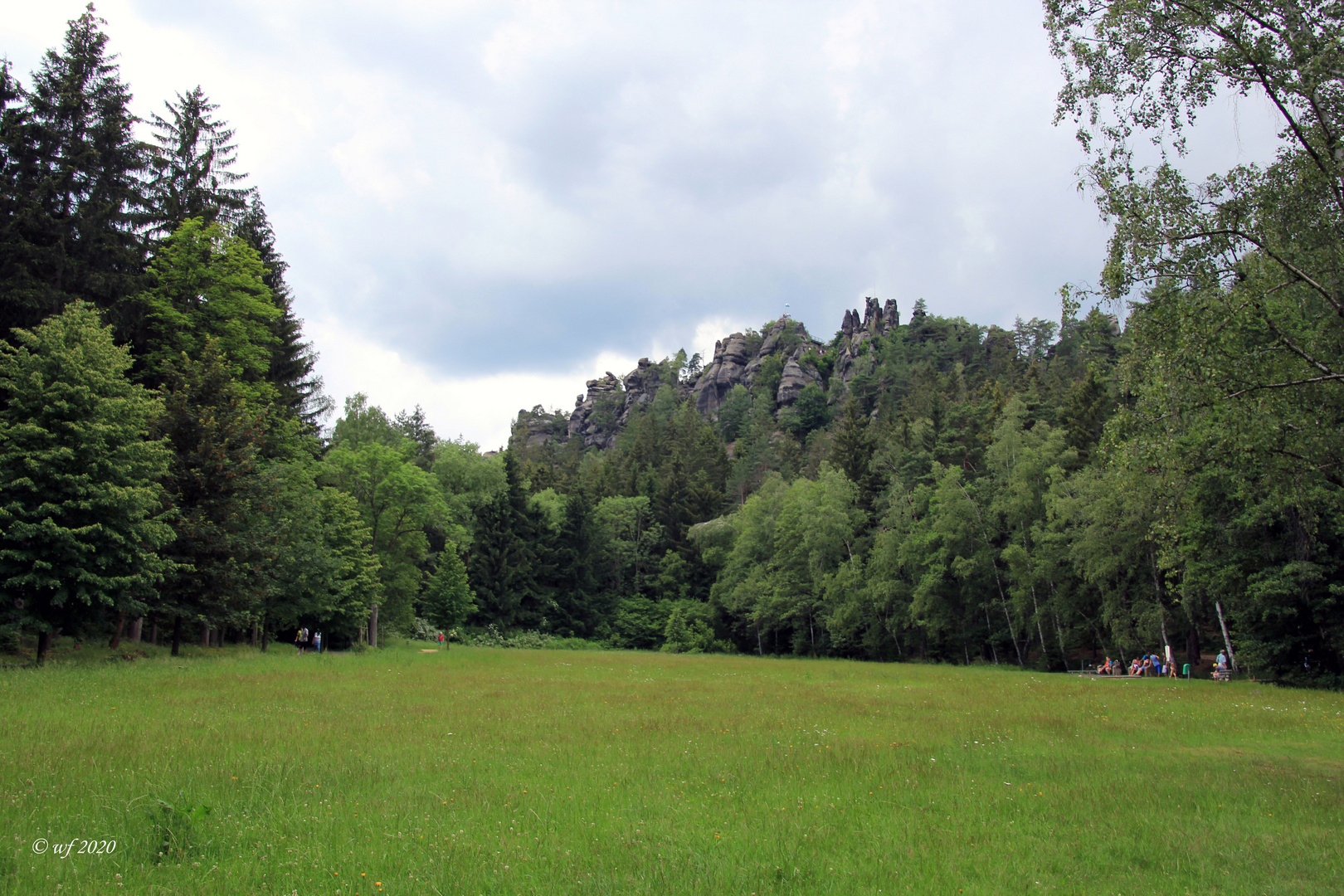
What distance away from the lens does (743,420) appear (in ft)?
495

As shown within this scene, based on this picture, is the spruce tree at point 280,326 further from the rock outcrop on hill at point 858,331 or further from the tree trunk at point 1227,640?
the rock outcrop on hill at point 858,331

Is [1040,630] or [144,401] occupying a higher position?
[144,401]

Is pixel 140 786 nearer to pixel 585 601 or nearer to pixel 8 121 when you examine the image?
pixel 8 121

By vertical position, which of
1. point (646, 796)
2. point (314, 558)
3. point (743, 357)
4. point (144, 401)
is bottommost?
point (646, 796)

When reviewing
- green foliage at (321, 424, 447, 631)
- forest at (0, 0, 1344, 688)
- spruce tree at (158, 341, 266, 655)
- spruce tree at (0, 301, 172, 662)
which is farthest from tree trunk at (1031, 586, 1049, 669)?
spruce tree at (0, 301, 172, 662)

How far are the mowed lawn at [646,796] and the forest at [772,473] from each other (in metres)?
5.47

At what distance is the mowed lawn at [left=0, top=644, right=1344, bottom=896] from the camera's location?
262 inches

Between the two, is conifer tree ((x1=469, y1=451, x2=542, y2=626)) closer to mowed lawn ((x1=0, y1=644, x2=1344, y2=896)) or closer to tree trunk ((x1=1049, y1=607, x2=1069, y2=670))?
tree trunk ((x1=1049, y1=607, x2=1069, y2=670))

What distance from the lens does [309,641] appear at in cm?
4525

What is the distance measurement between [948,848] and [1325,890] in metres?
3.18

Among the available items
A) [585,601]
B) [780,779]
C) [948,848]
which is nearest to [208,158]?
[780,779]

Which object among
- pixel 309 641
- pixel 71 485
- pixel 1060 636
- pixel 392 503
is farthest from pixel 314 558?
pixel 1060 636

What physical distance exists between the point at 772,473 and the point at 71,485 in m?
65.6

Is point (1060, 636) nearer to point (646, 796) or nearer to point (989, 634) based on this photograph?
point (989, 634)
